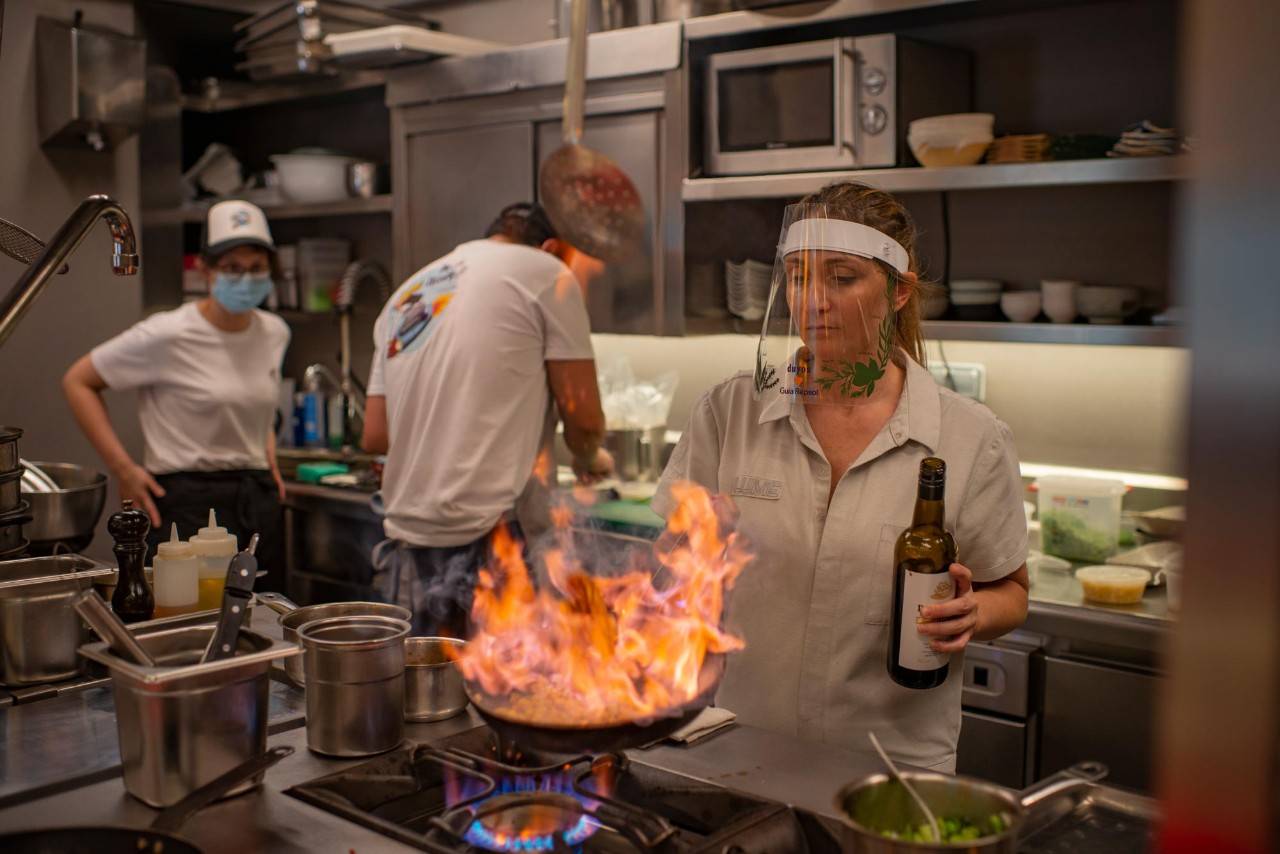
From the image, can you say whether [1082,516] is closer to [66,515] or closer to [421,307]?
[421,307]

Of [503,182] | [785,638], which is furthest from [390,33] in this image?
[785,638]

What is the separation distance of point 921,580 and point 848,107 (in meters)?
2.07

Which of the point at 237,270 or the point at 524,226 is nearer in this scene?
the point at 524,226

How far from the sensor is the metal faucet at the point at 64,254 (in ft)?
6.48

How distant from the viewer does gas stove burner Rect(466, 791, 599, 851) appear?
143 cm

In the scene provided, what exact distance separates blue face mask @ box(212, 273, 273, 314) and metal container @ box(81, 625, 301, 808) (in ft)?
Result: 9.13

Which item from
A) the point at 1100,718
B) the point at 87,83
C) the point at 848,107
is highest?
the point at 87,83

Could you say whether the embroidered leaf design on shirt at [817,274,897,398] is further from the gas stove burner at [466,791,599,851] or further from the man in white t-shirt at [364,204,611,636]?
the man in white t-shirt at [364,204,611,636]

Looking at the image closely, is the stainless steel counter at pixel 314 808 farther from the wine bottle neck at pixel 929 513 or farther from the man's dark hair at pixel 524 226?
the man's dark hair at pixel 524 226

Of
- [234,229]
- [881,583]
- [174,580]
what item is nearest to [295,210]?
[234,229]

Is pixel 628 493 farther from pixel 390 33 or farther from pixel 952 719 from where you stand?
pixel 952 719

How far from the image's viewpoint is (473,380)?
3334mm

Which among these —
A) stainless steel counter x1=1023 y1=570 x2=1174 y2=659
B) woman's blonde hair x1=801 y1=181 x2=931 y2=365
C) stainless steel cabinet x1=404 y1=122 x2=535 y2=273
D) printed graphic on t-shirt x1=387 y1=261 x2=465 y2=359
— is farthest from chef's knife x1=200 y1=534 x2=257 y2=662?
stainless steel cabinet x1=404 y1=122 x2=535 y2=273

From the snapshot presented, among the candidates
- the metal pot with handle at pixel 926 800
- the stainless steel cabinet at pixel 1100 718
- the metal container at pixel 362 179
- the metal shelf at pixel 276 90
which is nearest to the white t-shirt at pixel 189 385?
the metal container at pixel 362 179
